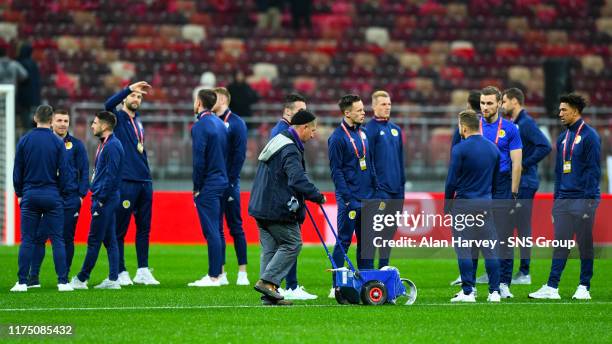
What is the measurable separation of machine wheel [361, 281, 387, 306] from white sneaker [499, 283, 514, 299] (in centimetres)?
159

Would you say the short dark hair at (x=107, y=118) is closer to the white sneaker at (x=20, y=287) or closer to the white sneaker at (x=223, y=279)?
the white sneaker at (x=20, y=287)

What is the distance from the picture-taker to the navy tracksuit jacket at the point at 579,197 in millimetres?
12547

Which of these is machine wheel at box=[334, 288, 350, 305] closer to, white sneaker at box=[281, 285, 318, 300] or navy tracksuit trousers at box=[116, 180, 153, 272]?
white sneaker at box=[281, 285, 318, 300]

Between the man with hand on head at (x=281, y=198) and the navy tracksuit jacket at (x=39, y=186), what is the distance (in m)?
2.53

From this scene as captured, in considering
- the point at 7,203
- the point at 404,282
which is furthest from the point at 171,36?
the point at 404,282

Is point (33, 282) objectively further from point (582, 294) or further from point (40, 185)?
point (582, 294)

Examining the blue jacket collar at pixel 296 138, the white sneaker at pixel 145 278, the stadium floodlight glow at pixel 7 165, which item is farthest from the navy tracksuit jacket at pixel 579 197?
the stadium floodlight glow at pixel 7 165

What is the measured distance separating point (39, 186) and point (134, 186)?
1552 mm

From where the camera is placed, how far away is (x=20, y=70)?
2338 centimetres

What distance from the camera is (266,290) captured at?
457 inches

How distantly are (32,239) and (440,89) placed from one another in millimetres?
17929

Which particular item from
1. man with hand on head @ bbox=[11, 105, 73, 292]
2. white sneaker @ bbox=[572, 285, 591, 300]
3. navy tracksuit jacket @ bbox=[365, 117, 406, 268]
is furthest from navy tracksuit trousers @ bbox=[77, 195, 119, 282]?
white sneaker @ bbox=[572, 285, 591, 300]

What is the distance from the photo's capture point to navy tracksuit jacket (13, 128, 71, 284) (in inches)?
515

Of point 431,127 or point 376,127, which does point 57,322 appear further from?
point 431,127
